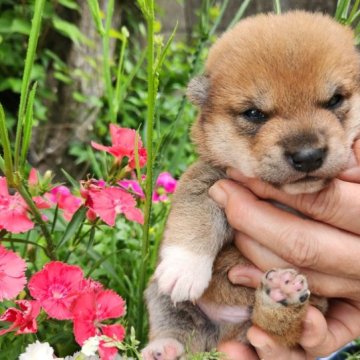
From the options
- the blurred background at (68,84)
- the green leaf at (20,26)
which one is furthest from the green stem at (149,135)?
the green leaf at (20,26)

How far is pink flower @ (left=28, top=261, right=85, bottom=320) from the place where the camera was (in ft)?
6.21

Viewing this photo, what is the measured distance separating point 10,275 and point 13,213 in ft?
0.77

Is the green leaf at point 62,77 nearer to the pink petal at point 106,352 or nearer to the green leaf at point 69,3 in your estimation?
the green leaf at point 69,3

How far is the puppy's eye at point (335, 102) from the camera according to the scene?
2.20 m

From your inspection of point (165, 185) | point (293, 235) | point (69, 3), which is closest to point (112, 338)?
point (293, 235)

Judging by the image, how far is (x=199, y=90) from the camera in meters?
2.50

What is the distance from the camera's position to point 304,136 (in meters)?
2.03

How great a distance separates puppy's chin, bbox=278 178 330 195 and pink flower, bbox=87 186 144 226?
0.57 metres

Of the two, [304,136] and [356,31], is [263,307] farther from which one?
[356,31]

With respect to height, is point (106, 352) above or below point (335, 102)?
below

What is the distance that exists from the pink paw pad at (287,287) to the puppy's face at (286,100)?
0.32m

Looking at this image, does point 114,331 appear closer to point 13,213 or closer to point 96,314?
point 96,314

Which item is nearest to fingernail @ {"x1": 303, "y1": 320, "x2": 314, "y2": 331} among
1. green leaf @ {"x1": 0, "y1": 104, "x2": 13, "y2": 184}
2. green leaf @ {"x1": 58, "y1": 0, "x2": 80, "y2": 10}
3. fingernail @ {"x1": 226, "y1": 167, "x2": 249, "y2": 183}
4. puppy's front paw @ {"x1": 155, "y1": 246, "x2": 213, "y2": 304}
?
puppy's front paw @ {"x1": 155, "y1": 246, "x2": 213, "y2": 304}

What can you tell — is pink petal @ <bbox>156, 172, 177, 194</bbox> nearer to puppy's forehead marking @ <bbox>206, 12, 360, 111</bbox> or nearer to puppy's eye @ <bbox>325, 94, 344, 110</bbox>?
puppy's forehead marking @ <bbox>206, 12, 360, 111</bbox>
